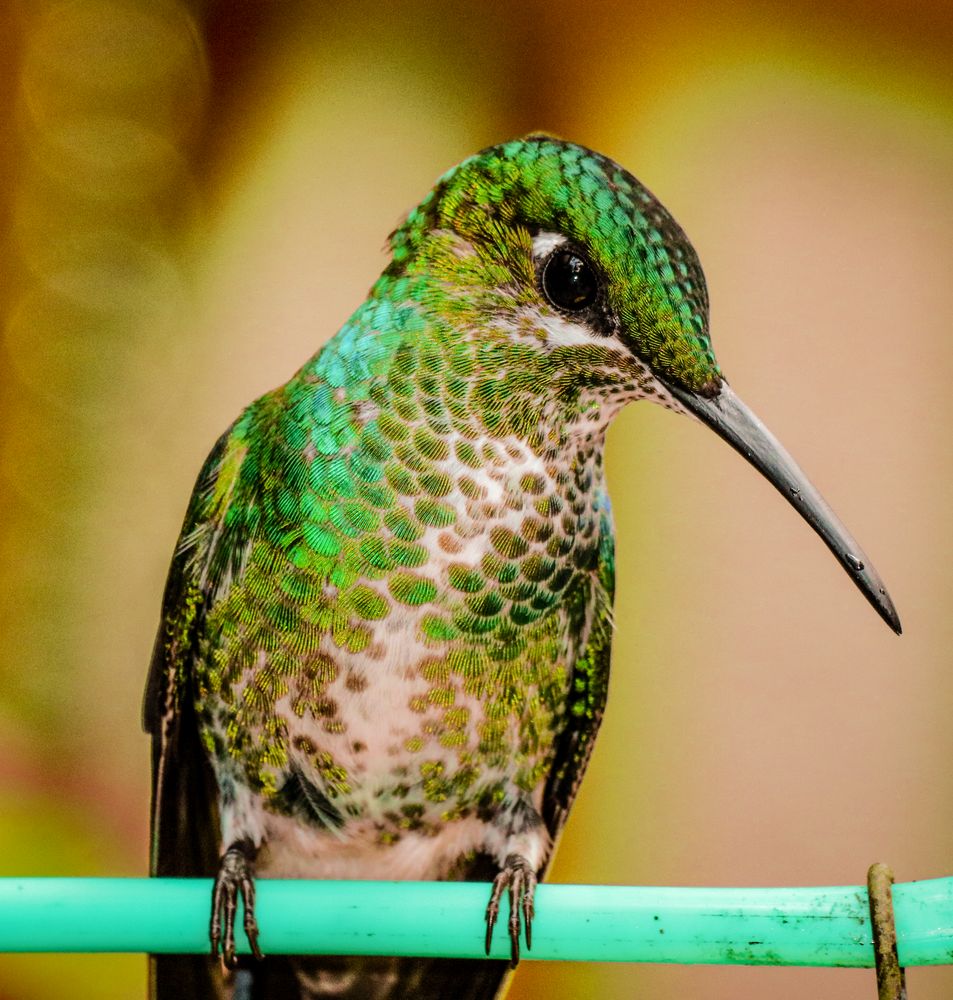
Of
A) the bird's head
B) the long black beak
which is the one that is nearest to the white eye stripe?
the bird's head

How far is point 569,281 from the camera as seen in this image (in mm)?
983

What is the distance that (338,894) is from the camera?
2.93ft

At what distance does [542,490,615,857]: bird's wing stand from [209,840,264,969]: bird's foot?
364mm

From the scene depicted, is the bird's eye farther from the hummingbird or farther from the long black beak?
the long black beak

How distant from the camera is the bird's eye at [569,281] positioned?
0.98 meters

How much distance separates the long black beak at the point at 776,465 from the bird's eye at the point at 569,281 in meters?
0.12

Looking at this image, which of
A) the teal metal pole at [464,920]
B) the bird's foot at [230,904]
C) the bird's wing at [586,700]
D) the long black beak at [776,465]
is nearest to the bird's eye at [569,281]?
the long black beak at [776,465]

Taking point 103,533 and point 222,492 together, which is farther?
point 103,533

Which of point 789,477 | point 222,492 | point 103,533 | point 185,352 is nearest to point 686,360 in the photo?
point 789,477

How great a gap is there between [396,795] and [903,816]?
69 centimetres

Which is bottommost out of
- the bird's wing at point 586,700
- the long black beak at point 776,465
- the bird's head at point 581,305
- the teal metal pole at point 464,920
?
the teal metal pole at point 464,920

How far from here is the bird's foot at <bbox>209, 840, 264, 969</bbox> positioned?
37.5 inches

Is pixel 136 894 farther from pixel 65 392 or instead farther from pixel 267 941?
pixel 65 392

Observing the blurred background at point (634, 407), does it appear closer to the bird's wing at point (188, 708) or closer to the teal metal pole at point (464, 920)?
the bird's wing at point (188, 708)
